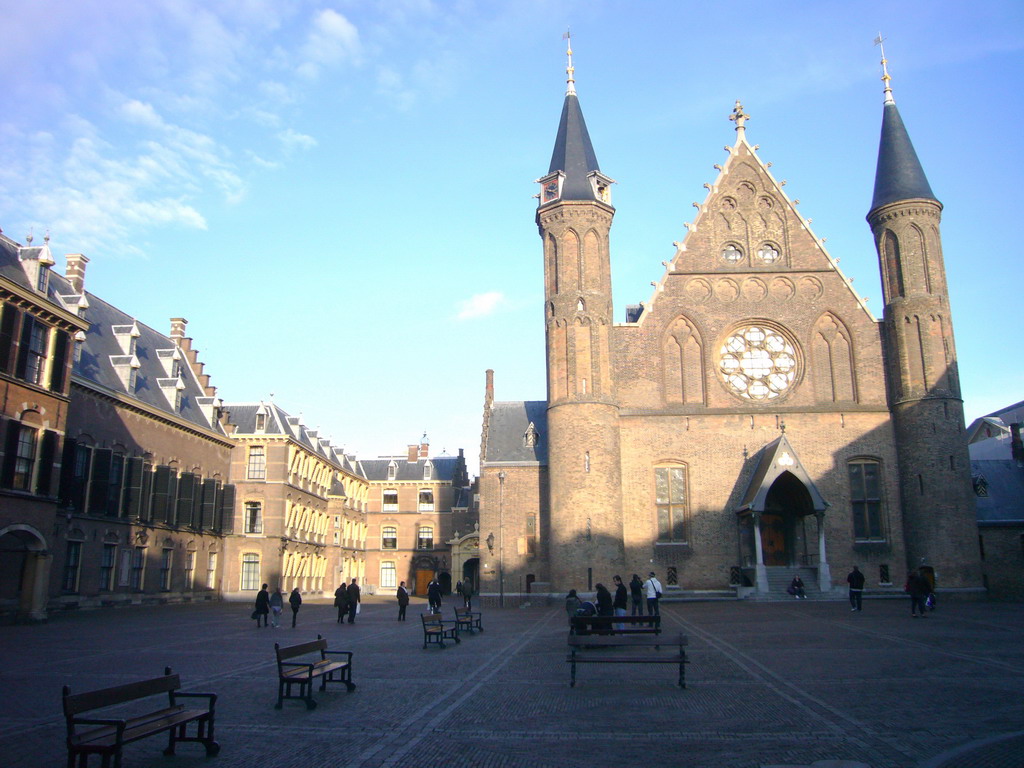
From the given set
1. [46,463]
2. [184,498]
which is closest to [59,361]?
[46,463]

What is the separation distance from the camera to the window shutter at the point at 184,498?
4038 cm

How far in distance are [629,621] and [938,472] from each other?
26736mm

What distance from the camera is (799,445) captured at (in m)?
38.2

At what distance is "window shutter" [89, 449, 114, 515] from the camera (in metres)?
32.9

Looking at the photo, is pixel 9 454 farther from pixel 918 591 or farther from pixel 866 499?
pixel 866 499

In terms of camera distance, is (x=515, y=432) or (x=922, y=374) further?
(x=515, y=432)

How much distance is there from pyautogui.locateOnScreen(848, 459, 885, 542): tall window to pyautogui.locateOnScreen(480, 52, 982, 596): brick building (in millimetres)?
66

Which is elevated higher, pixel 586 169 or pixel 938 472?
pixel 586 169

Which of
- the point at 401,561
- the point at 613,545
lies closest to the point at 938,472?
the point at 613,545

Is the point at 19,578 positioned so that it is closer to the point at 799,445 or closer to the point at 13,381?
the point at 13,381

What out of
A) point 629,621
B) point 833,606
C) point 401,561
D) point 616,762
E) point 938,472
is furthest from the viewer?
point 401,561

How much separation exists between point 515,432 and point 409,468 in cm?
3543

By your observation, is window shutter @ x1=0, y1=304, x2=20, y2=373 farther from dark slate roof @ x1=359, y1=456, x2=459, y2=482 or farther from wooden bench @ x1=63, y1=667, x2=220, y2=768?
dark slate roof @ x1=359, y1=456, x2=459, y2=482

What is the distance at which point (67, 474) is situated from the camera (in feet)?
101
